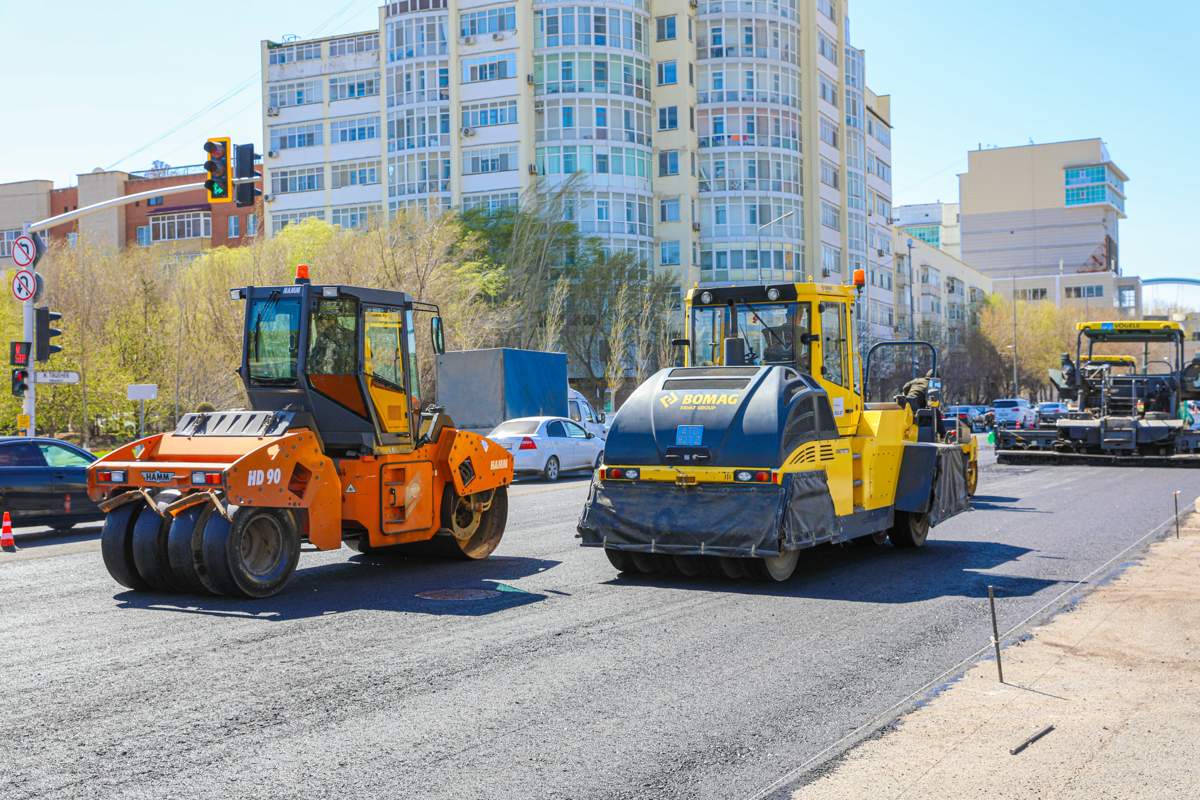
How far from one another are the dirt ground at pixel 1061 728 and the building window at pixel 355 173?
63739mm

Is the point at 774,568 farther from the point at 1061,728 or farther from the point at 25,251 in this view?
the point at 25,251

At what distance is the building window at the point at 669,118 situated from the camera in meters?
68.2

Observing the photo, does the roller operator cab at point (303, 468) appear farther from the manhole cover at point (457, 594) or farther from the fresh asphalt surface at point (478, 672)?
the manhole cover at point (457, 594)

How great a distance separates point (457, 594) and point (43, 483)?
8778mm

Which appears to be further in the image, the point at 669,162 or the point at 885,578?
the point at 669,162

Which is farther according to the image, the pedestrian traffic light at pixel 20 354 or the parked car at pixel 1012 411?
the parked car at pixel 1012 411

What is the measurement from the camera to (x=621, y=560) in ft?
40.3

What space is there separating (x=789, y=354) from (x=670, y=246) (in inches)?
2183

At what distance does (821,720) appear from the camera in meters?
6.83

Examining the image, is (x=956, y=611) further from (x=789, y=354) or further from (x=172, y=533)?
(x=172, y=533)

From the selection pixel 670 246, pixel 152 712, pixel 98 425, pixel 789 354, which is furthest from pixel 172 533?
pixel 670 246

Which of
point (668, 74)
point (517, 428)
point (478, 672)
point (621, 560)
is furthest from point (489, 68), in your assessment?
point (478, 672)

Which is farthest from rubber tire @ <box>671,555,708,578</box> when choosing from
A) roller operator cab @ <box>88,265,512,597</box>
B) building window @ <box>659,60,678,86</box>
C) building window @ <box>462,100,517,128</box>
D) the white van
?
building window @ <box>659,60,678,86</box>

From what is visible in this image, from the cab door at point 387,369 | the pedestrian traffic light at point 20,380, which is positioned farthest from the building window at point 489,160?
the cab door at point 387,369
